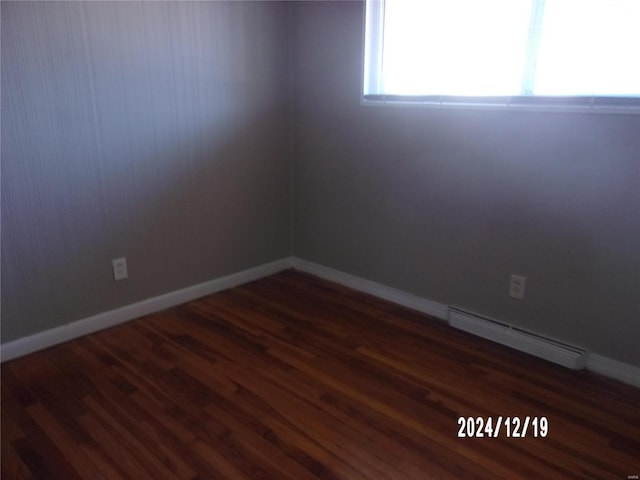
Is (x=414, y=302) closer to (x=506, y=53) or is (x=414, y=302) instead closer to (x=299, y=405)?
(x=299, y=405)

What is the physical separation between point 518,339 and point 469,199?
0.71 m

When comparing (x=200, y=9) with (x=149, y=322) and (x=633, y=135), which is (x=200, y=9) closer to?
(x=149, y=322)

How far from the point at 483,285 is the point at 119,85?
6.65 feet

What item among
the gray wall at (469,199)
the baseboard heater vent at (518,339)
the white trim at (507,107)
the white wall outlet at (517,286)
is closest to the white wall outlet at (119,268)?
the gray wall at (469,199)

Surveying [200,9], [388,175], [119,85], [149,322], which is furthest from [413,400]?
[200,9]

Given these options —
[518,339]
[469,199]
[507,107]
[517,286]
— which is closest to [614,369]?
[518,339]

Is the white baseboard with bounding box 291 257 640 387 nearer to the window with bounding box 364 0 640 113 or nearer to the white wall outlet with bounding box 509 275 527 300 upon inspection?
the white wall outlet with bounding box 509 275 527 300

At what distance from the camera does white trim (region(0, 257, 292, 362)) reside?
83.6 inches

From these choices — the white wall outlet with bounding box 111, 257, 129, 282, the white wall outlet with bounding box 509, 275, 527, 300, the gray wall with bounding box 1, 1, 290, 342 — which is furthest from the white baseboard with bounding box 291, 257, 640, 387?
the white wall outlet with bounding box 111, 257, 129, 282

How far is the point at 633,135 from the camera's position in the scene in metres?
1.79

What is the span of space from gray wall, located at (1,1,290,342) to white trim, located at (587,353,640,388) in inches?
77.6

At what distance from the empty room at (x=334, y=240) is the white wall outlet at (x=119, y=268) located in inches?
0.4

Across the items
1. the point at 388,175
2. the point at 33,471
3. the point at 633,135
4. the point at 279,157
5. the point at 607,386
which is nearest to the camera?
the point at 33,471

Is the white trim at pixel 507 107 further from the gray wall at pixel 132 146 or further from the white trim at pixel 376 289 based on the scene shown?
the white trim at pixel 376 289
